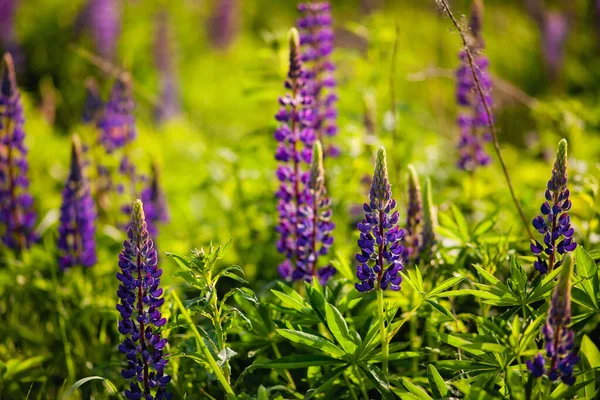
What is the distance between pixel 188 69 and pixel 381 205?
330 inches

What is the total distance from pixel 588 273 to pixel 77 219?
2273 mm

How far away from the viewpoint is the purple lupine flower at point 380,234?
2.03 m

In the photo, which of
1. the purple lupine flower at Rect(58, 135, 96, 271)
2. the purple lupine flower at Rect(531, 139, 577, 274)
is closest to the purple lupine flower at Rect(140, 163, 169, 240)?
the purple lupine flower at Rect(58, 135, 96, 271)

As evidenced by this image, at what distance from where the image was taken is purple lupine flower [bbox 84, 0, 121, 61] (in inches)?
306

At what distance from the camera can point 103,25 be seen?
7836 millimetres

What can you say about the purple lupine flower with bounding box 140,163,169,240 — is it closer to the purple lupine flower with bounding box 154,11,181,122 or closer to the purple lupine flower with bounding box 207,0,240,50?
the purple lupine flower with bounding box 154,11,181,122

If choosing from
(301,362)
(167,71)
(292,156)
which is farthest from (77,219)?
(167,71)

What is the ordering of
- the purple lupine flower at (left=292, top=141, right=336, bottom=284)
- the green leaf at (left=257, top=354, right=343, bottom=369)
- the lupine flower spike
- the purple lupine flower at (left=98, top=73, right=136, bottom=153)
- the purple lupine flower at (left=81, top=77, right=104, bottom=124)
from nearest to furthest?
the lupine flower spike → the green leaf at (left=257, top=354, right=343, bottom=369) → the purple lupine flower at (left=292, top=141, right=336, bottom=284) → the purple lupine flower at (left=98, top=73, right=136, bottom=153) → the purple lupine flower at (left=81, top=77, right=104, bottom=124)

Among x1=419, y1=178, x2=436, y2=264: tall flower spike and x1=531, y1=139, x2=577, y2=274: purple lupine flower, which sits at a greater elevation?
x1=531, y1=139, x2=577, y2=274: purple lupine flower

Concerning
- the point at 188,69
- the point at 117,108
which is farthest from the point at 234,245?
the point at 188,69

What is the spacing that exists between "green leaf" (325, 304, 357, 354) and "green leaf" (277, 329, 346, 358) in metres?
0.03

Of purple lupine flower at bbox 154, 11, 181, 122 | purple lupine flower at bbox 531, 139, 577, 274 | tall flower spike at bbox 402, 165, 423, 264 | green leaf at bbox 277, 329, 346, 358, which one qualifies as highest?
purple lupine flower at bbox 531, 139, 577, 274

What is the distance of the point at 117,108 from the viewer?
3777 mm

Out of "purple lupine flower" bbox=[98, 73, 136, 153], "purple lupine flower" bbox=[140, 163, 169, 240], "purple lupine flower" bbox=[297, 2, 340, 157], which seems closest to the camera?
"purple lupine flower" bbox=[297, 2, 340, 157]
